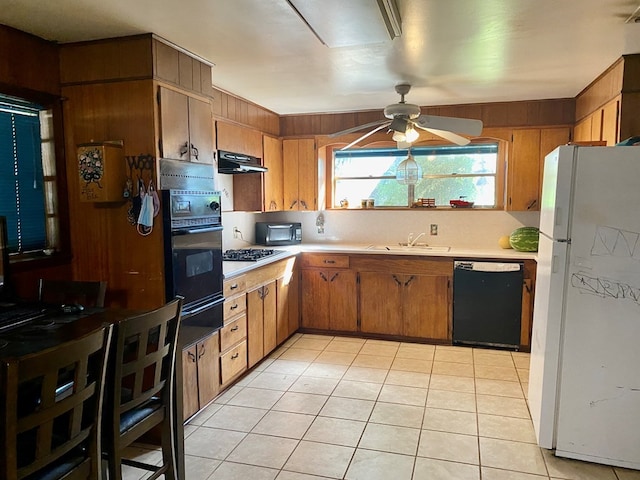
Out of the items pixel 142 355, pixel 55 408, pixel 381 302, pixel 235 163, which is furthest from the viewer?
pixel 381 302

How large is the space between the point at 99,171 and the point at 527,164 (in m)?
3.74

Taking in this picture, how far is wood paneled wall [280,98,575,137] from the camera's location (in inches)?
167

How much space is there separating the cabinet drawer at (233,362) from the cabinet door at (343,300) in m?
1.30

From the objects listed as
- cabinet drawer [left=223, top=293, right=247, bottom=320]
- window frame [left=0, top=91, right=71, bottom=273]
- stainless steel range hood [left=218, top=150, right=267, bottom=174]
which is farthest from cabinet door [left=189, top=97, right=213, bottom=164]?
cabinet drawer [left=223, top=293, right=247, bottom=320]

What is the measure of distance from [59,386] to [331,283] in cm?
325

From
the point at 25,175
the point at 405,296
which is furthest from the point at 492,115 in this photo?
the point at 25,175

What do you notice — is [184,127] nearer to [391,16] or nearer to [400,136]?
[391,16]

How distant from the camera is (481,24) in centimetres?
239

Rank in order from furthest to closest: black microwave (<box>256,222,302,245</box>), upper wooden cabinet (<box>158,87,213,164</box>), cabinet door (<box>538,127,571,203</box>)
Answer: black microwave (<box>256,222,302,245</box>)
cabinet door (<box>538,127,571,203</box>)
upper wooden cabinet (<box>158,87,213,164</box>)

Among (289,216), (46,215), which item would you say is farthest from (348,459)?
(289,216)

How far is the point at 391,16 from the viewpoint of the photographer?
7.17ft

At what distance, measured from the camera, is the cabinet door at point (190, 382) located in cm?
284

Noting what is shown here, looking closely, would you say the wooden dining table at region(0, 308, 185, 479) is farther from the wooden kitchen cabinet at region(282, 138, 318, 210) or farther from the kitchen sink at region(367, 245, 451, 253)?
the wooden kitchen cabinet at region(282, 138, 318, 210)

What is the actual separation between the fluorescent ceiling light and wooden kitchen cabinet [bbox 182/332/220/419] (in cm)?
215
